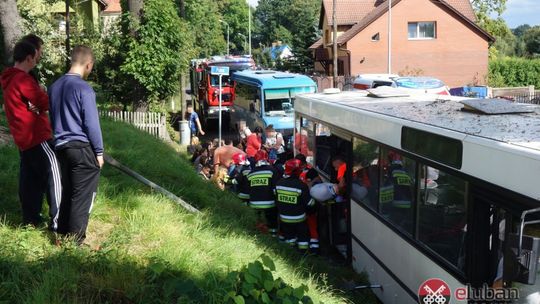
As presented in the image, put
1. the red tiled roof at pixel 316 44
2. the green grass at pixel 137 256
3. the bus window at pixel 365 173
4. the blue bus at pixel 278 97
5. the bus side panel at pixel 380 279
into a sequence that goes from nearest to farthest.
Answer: the green grass at pixel 137 256, the bus side panel at pixel 380 279, the bus window at pixel 365 173, the blue bus at pixel 278 97, the red tiled roof at pixel 316 44

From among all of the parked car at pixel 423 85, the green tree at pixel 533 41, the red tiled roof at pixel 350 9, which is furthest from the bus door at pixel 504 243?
the green tree at pixel 533 41

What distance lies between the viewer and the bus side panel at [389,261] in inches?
200

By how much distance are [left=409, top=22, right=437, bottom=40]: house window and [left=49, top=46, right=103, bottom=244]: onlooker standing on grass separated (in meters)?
43.8

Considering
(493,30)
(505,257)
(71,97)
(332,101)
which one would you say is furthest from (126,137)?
(493,30)

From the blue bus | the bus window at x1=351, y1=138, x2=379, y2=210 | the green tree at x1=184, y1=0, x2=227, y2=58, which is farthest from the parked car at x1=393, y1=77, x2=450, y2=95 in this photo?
the green tree at x1=184, y1=0, x2=227, y2=58

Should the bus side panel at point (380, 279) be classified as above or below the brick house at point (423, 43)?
below

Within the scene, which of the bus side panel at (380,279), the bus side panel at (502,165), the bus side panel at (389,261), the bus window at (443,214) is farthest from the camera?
the bus side panel at (380,279)

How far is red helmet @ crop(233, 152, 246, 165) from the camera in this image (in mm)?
12203

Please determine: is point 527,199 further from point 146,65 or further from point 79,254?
point 146,65

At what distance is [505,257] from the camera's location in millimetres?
3590

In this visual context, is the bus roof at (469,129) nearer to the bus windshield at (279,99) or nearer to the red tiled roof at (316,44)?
the bus windshield at (279,99)

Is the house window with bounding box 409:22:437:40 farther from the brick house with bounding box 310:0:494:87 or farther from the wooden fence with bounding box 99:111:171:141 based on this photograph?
the wooden fence with bounding box 99:111:171:141

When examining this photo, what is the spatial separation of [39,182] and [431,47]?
43.7 m

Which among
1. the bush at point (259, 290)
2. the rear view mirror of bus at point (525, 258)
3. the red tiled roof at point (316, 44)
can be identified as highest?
the red tiled roof at point (316, 44)
